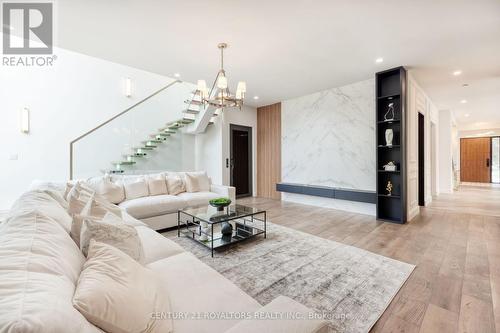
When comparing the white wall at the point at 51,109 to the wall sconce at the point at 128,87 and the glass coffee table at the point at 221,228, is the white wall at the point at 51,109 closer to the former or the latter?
the wall sconce at the point at 128,87

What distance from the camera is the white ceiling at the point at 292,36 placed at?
7.99 ft

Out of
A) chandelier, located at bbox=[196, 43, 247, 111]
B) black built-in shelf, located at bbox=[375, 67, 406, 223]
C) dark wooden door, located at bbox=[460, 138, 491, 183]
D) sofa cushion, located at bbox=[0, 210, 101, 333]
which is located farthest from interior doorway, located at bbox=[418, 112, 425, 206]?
dark wooden door, located at bbox=[460, 138, 491, 183]

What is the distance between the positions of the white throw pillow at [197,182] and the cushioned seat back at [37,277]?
3.17 metres

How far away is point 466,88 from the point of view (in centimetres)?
503

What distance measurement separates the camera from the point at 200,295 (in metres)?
1.17

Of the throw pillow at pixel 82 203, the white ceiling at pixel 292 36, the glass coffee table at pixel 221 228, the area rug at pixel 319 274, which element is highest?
the white ceiling at pixel 292 36

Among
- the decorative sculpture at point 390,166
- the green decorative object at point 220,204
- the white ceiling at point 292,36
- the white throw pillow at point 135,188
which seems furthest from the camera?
the decorative sculpture at point 390,166

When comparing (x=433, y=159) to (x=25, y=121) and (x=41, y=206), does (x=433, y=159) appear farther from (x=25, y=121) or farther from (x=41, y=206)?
(x=25, y=121)

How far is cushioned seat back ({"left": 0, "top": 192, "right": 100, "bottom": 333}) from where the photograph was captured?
1.70ft

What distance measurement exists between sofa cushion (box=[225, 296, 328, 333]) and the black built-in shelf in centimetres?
399

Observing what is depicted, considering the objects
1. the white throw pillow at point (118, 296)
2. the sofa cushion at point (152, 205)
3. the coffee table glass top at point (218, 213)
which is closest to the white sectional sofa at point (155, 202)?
the sofa cushion at point (152, 205)

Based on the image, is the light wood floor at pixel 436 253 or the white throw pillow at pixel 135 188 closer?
the light wood floor at pixel 436 253

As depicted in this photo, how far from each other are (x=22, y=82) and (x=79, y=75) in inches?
40.8

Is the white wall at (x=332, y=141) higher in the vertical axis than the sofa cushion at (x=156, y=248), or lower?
higher
